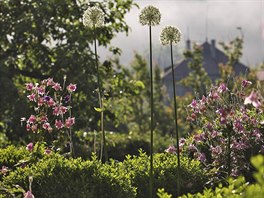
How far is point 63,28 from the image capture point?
43.7 feet

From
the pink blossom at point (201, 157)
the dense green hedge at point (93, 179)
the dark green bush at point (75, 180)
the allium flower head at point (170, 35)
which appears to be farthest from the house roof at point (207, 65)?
the dark green bush at point (75, 180)

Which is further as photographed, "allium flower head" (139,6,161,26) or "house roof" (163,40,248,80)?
"house roof" (163,40,248,80)

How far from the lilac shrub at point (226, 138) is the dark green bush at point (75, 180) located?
4.55 ft

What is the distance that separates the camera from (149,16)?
234 inches

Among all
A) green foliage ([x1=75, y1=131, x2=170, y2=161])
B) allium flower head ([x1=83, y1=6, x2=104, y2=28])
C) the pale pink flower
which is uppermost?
allium flower head ([x1=83, y1=6, x2=104, y2=28])

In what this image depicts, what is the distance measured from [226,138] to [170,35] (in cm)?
157

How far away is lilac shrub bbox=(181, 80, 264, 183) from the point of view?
672 centimetres

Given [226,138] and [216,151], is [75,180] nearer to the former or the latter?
[216,151]

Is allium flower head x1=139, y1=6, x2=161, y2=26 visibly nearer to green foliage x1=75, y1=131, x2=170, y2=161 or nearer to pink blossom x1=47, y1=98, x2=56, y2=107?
pink blossom x1=47, y1=98, x2=56, y2=107

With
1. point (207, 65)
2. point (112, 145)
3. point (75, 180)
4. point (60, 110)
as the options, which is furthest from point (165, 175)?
point (207, 65)

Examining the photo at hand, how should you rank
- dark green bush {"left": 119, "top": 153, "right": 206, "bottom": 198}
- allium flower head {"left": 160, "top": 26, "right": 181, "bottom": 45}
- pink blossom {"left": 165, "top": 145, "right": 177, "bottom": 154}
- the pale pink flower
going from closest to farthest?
allium flower head {"left": 160, "top": 26, "right": 181, "bottom": 45} → dark green bush {"left": 119, "top": 153, "right": 206, "bottom": 198} → the pale pink flower → pink blossom {"left": 165, "top": 145, "right": 177, "bottom": 154}

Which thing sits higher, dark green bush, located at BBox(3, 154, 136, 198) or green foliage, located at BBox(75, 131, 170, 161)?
dark green bush, located at BBox(3, 154, 136, 198)

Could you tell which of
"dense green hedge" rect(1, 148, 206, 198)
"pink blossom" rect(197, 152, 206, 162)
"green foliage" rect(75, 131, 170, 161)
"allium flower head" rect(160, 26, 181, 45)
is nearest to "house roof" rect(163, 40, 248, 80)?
"green foliage" rect(75, 131, 170, 161)

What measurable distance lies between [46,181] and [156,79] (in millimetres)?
24922
